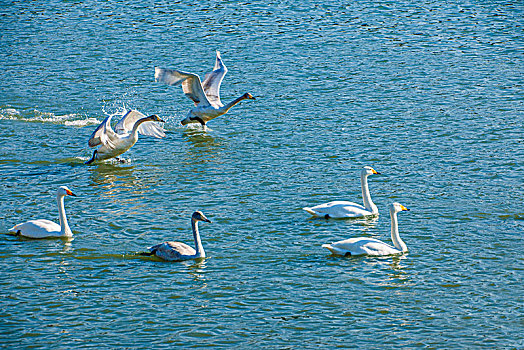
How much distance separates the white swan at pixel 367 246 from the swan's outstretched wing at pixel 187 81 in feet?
30.5

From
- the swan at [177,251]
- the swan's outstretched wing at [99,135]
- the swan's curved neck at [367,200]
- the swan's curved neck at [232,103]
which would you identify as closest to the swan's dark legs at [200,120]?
the swan's curved neck at [232,103]

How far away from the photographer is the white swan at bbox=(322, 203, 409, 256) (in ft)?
44.6

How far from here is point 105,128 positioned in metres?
19.6

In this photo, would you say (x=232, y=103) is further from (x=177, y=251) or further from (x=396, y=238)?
(x=396, y=238)

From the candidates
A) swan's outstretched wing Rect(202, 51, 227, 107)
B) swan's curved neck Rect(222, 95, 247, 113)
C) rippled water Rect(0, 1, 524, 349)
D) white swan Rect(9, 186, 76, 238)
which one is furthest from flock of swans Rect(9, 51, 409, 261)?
swan's outstretched wing Rect(202, 51, 227, 107)

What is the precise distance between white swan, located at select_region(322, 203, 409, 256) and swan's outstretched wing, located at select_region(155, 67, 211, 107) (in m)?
9.30

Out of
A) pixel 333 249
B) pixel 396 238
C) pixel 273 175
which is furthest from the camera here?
pixel 273 175

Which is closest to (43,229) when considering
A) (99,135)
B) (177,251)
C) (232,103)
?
(177,251)

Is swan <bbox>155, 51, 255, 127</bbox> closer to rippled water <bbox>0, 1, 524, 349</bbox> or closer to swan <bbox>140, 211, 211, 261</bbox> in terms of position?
rippled water <bbox>0, 1, 524, 349</bbox>

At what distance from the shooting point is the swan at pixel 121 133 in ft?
64.1

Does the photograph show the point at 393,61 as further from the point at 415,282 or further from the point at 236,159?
the point at 415,282

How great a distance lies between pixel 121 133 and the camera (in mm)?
20438

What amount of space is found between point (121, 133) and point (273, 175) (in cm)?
451

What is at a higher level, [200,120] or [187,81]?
[187,81]
